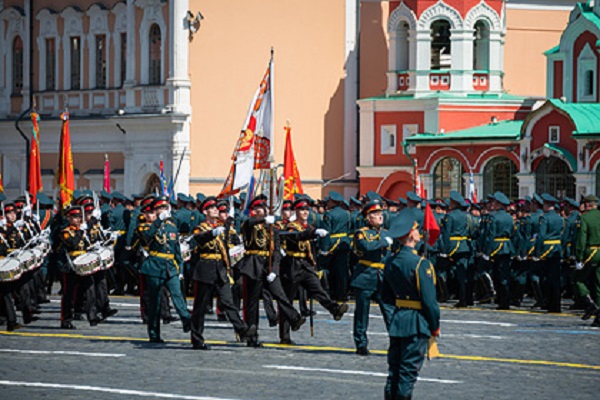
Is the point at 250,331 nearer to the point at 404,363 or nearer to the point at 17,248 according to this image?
the point at 17,248

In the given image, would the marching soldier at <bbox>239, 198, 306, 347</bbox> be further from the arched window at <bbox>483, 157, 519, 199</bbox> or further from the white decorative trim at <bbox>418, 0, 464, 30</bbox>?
the white decorative trim at <bbox>418, 0, 464, 30</bbox>

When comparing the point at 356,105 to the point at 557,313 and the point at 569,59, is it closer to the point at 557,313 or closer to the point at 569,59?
the point at 569,59

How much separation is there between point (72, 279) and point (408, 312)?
33.2ft

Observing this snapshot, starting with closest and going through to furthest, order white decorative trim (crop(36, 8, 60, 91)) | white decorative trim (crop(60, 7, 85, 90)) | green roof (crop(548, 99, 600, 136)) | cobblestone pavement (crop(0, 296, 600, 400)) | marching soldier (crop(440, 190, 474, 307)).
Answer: cobblestone pavement (crop(0, 296, 600, 400))
marching soldier (crop(440, 190, 474, 307))
green roof (crop(548, 99, 600, 136))
white decorative trim (crop(60, 7, 85, 90))
white decorative trim (crop(36, 8, 60, 91))

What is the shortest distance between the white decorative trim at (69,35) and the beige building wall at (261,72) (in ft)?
17.9

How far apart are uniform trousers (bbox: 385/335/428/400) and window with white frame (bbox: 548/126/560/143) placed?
86.0 ft

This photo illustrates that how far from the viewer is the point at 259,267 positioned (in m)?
20.4

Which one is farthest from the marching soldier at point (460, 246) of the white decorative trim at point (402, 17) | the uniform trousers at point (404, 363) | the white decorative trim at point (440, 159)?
the white decorative trim at point (402, 17)

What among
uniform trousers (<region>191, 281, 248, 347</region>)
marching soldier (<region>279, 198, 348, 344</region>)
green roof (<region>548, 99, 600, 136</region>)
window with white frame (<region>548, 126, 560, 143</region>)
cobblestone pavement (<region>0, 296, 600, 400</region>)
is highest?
green roof (<region>548, 99, 600, 136</region>)

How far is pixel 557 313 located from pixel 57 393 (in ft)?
37.7

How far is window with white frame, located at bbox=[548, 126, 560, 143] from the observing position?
1545 inches

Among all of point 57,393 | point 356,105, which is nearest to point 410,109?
point 356,105

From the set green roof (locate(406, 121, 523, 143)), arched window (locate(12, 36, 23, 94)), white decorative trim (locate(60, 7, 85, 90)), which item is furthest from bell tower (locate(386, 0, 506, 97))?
arched window (locate(12, 36, 23, 94))

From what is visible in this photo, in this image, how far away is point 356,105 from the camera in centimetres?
5084
